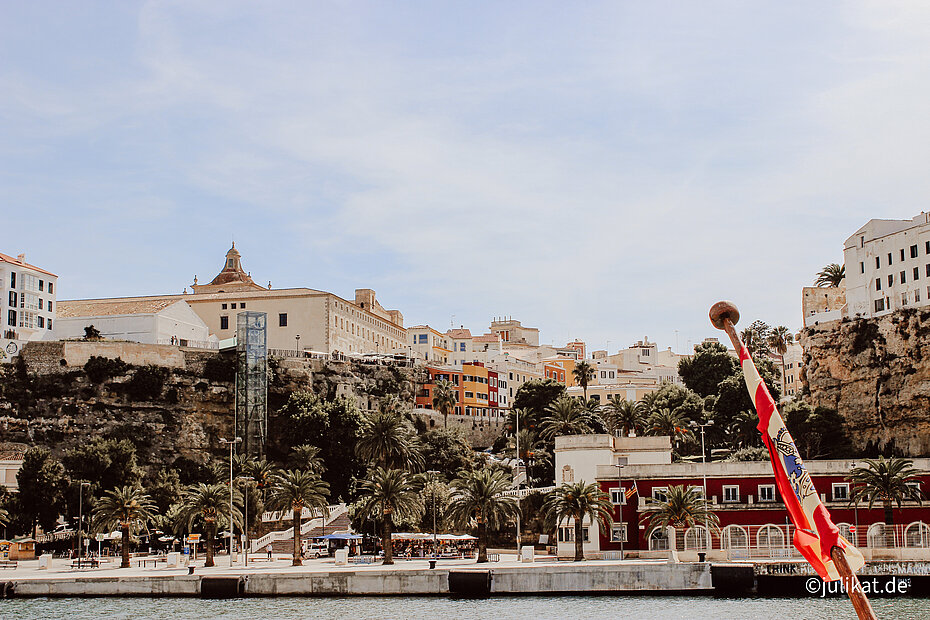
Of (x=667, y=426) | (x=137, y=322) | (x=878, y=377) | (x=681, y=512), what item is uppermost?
(x=137, y=322)

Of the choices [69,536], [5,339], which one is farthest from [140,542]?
[5,339]

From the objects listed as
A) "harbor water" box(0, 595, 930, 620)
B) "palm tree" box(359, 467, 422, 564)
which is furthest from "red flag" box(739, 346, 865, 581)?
"palm tree" box(359, 467, 422, 564)

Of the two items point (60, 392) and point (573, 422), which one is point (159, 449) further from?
point (573, 422)

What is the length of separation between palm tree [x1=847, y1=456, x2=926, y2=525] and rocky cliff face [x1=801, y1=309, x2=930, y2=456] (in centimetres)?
3620

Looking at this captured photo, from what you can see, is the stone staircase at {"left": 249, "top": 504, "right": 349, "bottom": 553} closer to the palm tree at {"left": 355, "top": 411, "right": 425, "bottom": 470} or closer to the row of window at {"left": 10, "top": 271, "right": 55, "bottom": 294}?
the palm tree at {"left": 355, "top": 411, "right": 425, "bottom": 470}

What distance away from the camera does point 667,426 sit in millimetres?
88875

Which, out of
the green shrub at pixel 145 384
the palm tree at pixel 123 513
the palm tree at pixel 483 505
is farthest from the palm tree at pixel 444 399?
the palm tree at pixel 123 513

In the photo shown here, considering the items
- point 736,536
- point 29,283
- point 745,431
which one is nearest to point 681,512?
point 736,536

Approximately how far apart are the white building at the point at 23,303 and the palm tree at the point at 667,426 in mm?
61135

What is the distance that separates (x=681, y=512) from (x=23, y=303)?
76024 mm

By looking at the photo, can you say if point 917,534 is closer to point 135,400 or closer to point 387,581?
point 387,581

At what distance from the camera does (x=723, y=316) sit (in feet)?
36.8

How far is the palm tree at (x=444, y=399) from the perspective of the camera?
11562 centimetres

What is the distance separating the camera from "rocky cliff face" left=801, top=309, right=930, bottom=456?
311 feet
